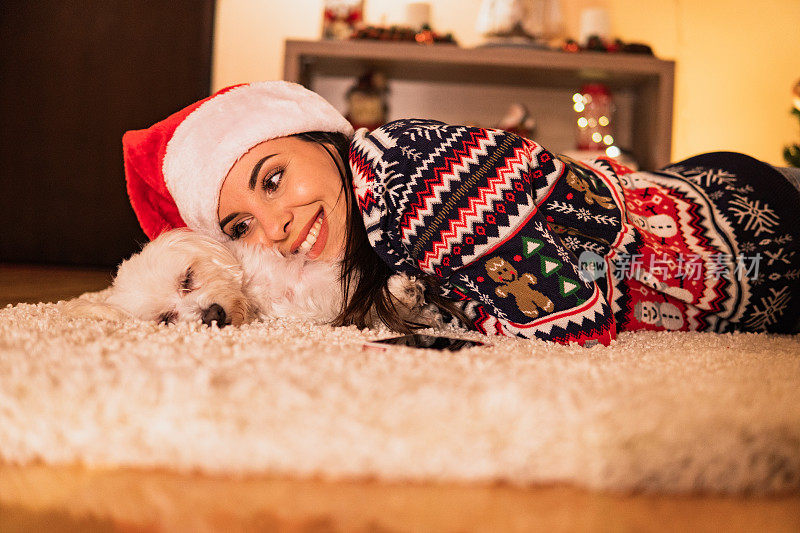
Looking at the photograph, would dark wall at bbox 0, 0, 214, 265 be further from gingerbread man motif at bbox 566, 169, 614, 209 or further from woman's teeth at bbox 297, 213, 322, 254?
gingerbread man motif at bbox 566, 169, 614, 209

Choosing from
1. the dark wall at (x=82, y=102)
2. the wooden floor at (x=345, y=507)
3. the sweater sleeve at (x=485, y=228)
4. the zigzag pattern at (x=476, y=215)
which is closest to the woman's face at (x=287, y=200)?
the sweater sleeve at (x=485, y=228)

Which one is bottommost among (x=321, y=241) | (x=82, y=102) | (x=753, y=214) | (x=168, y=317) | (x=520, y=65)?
(x=168, y=317)

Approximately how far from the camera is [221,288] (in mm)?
1059

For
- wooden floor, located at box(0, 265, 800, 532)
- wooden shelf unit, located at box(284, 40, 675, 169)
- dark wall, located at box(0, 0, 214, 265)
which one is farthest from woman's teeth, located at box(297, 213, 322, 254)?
dark wall, located at box(0, 0, 214, 265)

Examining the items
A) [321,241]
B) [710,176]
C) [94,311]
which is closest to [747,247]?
[710,176]

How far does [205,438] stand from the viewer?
469 millimetres

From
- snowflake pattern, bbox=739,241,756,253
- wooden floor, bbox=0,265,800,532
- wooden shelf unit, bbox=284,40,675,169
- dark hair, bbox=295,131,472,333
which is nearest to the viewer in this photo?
wooden floor, bbox=0,265,800,532

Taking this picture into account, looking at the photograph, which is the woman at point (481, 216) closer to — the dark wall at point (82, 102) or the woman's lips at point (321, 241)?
the woman's lips at point (321, 241)

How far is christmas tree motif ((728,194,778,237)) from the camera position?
1.24 meters

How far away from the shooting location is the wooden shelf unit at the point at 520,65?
92.3 inches

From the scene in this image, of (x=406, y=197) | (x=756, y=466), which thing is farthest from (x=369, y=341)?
(x=756, y=466)

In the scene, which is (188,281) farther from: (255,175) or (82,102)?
(82,102)

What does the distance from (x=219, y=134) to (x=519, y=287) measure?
64 centimetres

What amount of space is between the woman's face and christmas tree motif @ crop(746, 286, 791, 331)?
866 mm
